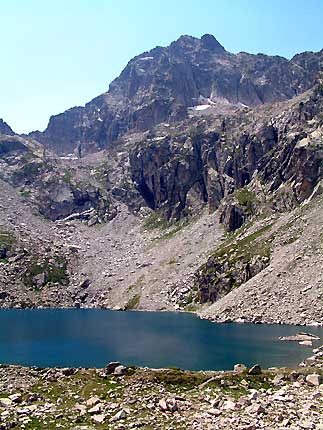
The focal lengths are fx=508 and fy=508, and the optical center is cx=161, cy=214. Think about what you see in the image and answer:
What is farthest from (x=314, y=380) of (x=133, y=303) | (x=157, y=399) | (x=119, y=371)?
(x=133, y=303)

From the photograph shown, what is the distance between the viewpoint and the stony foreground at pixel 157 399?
28469 millimetres

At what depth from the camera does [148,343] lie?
85250 mm

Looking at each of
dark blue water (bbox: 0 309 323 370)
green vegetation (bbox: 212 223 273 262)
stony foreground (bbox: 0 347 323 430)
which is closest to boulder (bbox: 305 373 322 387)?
stony foreground (bbox: 0 347 323 430)

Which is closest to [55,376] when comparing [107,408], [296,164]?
[107,408]

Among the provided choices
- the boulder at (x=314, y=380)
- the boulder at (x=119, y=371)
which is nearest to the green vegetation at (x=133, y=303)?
the boulder at (x=119, y=371)

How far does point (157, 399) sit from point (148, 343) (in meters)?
52.3

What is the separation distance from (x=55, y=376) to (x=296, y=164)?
467ft

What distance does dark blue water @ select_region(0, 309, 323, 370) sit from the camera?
66.6m

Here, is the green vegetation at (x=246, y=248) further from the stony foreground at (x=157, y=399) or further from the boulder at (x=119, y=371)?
the stony foreground at (x=157, y=399)

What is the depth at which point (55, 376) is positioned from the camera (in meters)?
42.2

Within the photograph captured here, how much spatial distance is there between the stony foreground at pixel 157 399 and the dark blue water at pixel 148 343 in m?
20.8

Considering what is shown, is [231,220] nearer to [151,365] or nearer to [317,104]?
[317,104]

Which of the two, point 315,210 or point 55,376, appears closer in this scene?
point 55,376

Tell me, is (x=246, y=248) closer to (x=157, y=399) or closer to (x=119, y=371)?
(x=119, y=371)
